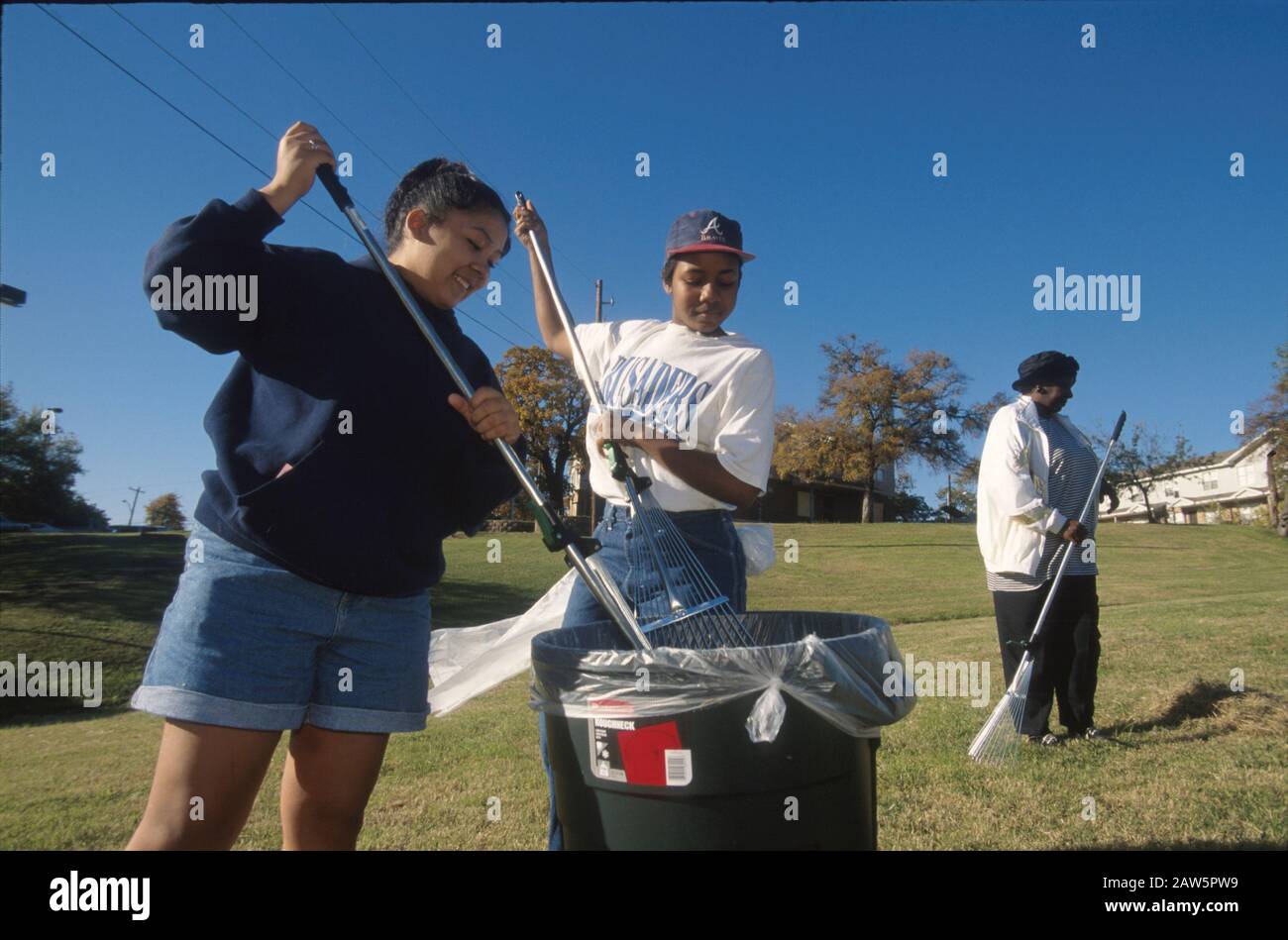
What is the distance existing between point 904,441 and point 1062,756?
37032mm

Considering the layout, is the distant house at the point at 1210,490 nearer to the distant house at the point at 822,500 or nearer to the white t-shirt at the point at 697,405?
A: the distant house at the point at 822,500

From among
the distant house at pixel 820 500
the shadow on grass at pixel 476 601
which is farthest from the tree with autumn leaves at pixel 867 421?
the shadow on grass at pixel 476 601

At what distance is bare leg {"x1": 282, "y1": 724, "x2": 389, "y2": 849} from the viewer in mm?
1620

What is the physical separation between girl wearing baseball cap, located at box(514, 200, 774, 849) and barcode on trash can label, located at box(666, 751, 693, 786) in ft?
1.94

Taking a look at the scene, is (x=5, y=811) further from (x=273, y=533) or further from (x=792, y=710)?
(x=792, y=710)

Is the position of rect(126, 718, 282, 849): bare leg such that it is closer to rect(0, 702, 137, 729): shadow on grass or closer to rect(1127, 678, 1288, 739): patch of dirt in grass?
rect(1127, 678, 1288, 739): patch of dirt in grass

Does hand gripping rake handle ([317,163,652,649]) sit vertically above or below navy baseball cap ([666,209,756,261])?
below

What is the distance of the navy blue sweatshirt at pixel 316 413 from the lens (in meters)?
1.49

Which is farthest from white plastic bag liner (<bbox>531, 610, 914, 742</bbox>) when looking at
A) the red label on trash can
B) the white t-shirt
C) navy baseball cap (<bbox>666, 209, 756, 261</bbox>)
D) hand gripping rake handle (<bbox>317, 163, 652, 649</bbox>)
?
navy baseball cap (<bbox>666, 209, 756, 261</bbox>)

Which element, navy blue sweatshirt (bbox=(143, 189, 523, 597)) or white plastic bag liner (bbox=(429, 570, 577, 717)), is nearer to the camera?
navy blue sweatshirt (bbox=(143, 189, 523, 597))

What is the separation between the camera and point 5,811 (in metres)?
3.68
